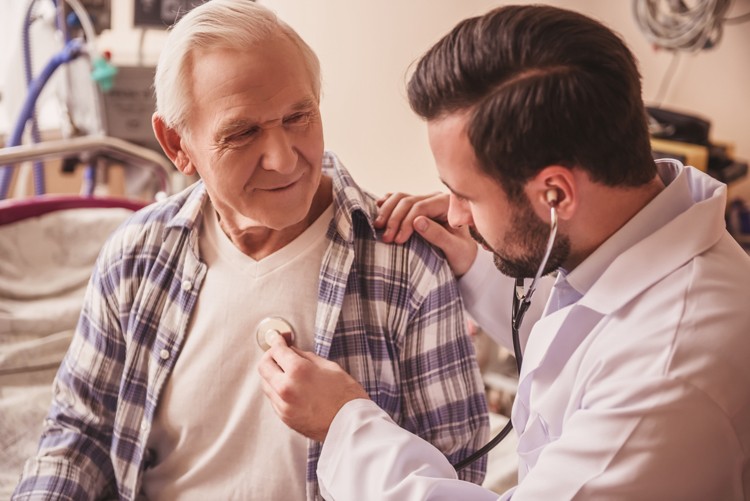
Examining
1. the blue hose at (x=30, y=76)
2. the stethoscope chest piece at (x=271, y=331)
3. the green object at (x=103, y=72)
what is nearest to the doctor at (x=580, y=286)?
the stethoscope chest piece at (x=271, y=331)

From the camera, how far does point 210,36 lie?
1247mm

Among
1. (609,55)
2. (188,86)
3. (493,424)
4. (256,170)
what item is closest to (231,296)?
(256,170)

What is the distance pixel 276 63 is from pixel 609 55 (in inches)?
21.4

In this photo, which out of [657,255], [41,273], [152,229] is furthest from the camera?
[41,273]

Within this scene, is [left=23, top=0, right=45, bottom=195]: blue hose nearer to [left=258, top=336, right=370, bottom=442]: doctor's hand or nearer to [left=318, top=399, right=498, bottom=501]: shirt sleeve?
[left=258, top=336, right=370, bottom=442]: doctor's hand

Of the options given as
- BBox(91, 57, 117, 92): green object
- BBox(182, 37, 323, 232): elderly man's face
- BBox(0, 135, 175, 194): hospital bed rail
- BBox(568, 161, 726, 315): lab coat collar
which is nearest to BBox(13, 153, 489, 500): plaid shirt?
BBox(182, 37, 323, 232): elderly man's face

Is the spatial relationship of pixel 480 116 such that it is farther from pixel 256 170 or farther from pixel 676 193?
pixel 256 170

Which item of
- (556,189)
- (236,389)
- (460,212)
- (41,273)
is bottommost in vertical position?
(41,273)

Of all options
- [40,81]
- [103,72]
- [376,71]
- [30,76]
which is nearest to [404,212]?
[376,71]

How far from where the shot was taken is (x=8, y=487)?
1610 mm

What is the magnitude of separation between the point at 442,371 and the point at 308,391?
0.29 meters

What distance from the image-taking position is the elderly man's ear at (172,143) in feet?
4.50

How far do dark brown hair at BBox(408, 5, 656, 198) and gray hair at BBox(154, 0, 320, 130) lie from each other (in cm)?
37

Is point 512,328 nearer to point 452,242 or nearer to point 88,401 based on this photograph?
point 452,242
